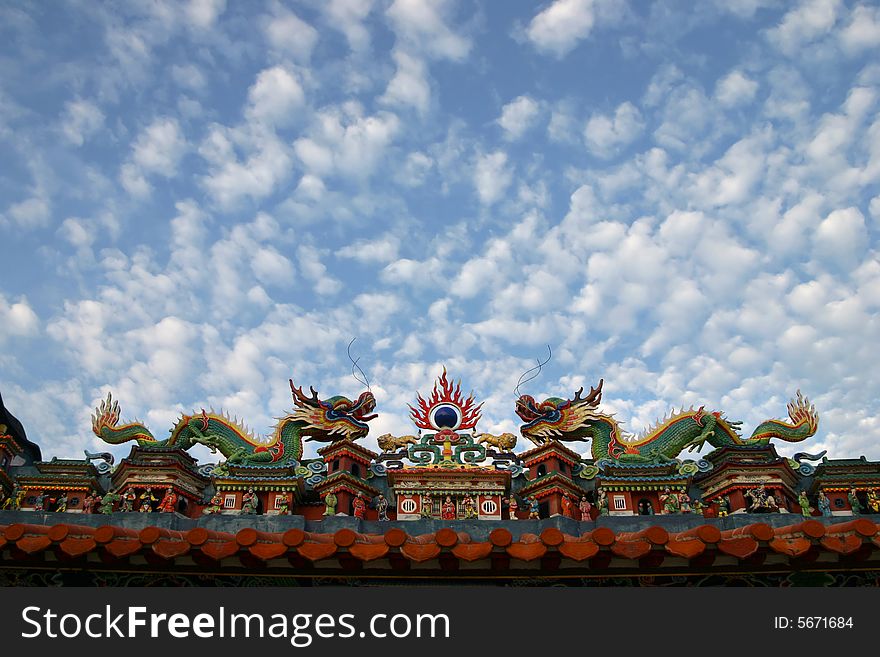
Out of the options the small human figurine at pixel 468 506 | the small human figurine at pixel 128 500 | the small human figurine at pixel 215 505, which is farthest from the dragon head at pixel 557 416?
the small human figurine at pixel 128 500

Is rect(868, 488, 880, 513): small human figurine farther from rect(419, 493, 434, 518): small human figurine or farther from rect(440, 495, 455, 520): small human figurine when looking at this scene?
rect(419, 493, 434, 518): small human figurine

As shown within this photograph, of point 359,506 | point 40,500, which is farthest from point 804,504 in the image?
point 40,500

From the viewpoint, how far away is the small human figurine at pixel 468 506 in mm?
14565

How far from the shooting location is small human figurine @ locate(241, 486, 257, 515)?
48.0 feet

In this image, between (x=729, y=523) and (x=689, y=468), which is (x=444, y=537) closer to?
(x=729, y=523)

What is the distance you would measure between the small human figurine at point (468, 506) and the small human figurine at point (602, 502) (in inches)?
98.1

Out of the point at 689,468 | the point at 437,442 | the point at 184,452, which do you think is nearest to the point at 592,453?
the point at 689,468

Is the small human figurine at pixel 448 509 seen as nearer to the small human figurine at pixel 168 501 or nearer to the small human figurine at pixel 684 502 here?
the small human figurine at pixel 684 502

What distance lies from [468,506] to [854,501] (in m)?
7.38

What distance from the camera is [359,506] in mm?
15109

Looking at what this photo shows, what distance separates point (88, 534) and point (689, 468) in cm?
1201

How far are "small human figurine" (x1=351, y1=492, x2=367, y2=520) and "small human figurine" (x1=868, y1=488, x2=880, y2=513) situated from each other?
9854 mm

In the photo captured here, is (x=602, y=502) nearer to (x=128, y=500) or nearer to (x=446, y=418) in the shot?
(x=446, y=418)

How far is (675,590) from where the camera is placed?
6.30 meters
